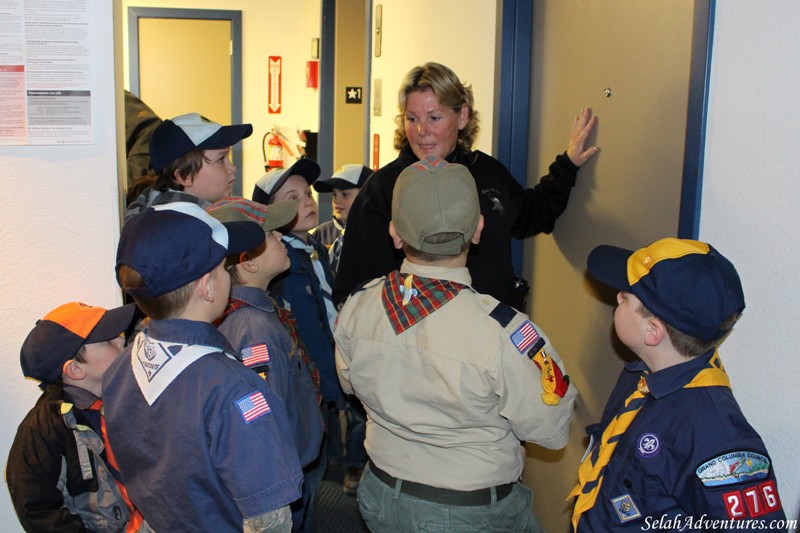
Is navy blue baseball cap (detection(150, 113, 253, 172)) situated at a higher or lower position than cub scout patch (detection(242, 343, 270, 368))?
higher

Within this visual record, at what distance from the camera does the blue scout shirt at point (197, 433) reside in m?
1.55

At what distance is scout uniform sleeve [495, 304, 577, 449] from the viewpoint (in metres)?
1.71

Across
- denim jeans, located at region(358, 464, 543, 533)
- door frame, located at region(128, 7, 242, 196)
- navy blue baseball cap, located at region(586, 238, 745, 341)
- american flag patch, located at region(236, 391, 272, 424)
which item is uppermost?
door frame, located at region(128, 7, 242, 196)

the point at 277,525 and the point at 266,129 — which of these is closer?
the point at 277,525

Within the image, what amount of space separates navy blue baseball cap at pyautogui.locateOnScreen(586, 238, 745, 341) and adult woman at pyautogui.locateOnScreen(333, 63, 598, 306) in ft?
3.09

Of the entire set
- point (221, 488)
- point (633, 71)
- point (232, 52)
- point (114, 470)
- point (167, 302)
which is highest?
point (232, 52)

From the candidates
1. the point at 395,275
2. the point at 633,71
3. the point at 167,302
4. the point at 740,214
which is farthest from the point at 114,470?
the point at 633,71

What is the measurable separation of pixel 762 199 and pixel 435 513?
996mm

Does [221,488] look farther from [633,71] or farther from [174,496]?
[633,71]

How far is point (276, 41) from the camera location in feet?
24.6

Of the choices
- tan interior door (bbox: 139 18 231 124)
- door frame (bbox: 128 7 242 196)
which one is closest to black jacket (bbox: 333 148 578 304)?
door frame (bbox: 128 7 242 196)

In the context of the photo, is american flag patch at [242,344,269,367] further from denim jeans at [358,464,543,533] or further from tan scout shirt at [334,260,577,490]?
denim jeans at [358,464,543,533]

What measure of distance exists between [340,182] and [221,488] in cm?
217

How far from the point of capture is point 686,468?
1394 mm
